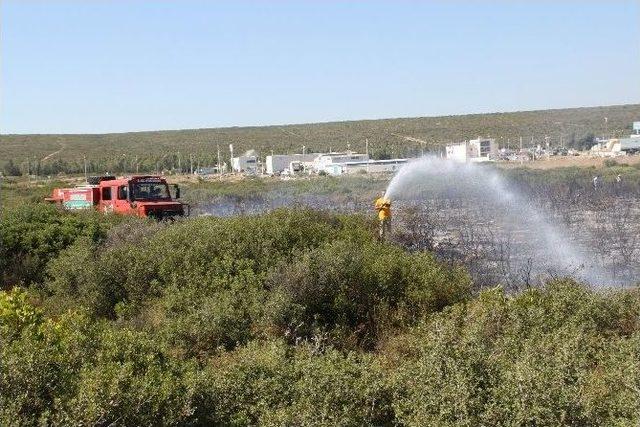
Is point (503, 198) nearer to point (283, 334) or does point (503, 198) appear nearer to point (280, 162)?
point (283, 334)

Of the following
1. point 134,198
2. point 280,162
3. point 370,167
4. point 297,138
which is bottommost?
point 370,167

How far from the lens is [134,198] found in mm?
25500

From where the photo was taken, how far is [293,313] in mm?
12922

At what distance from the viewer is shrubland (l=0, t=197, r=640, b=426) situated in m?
7.53

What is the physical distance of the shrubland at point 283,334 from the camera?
753cm

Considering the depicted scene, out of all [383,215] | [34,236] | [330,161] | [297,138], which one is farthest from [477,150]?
[34,236]

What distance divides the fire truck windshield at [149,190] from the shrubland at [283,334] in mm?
4327

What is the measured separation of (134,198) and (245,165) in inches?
2377

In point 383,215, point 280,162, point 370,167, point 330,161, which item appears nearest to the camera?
point 383,215

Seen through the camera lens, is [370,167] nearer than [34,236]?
No

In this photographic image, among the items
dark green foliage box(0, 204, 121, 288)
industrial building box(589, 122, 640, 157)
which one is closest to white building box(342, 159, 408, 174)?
industrial building box(589, 122, 640, 157)

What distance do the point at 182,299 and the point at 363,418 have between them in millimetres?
6278

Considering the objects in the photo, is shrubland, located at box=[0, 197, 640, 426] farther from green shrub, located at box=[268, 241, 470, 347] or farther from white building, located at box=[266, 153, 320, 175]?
white building, located at box=[266, 153, 320, 175]

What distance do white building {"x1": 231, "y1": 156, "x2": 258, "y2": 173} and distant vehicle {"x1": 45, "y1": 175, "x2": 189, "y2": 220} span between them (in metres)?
56.2
